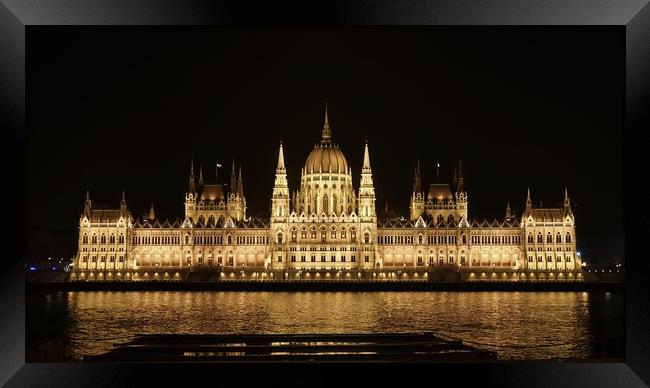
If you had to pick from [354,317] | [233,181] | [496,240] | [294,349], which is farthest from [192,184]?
[294,349]

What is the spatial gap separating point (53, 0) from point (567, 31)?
12.1 metres

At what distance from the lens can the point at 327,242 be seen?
44.0 m

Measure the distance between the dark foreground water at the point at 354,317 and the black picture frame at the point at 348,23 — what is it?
18.7 ft

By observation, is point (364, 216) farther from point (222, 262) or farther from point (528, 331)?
point (528, 331)

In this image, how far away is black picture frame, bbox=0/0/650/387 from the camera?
10.3 metres

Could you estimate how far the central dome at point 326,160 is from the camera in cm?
4575

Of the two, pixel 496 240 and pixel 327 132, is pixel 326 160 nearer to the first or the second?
pixel 327 132

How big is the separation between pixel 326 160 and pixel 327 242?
4.16 meters

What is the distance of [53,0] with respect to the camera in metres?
10.3

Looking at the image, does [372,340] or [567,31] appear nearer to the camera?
[372,340]

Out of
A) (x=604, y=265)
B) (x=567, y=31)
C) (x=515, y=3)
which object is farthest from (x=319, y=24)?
(x=604, y=265)

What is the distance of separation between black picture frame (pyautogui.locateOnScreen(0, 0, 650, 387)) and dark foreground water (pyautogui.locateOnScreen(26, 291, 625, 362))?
5715 millimetres

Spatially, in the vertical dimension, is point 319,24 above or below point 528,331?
above

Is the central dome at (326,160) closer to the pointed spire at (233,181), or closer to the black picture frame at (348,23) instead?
the pointed spire at (233,181)
